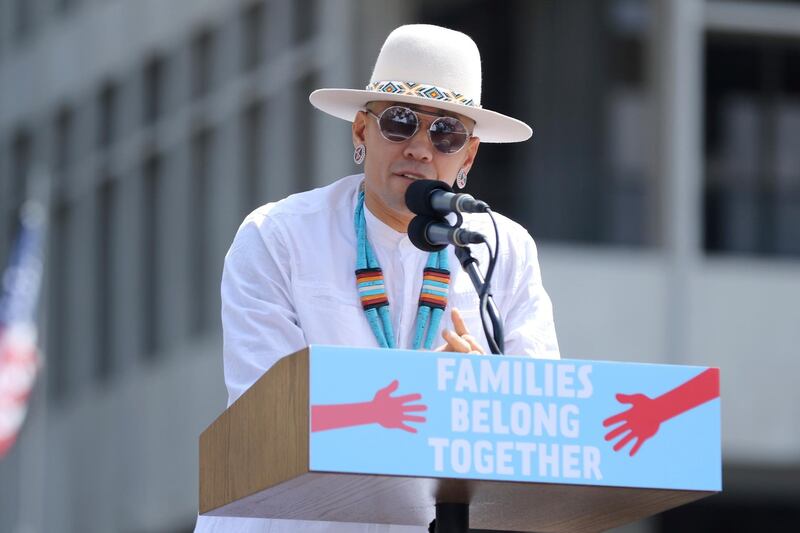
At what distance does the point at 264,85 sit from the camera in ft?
77.3

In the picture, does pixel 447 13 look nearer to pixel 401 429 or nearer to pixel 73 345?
pixel 73 345

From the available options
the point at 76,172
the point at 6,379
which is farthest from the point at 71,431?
the point at 6,379

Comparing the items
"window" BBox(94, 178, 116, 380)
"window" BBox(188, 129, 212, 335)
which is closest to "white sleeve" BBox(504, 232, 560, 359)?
"window" BBox(188, 129, 212, 335)

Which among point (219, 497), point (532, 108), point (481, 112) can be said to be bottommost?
point (219, 497)

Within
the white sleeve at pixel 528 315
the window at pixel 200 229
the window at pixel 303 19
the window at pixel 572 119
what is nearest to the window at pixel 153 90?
the window at pixel 200 229

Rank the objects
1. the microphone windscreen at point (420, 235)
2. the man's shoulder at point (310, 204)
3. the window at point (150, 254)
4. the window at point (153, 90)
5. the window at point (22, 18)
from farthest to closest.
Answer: the window at point (22, 18)
the window at point (153, 90)
the window at point (150, 254)
the man's shoulder at point (310, 204)
the microphone windscreen at point (420, 235)

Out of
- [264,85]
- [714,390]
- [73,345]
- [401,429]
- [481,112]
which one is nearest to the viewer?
[401,429]

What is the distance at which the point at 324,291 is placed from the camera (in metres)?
5.14

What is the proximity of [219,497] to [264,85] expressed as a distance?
1923 cm

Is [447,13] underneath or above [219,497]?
above

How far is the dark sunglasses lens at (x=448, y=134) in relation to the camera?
5.18m

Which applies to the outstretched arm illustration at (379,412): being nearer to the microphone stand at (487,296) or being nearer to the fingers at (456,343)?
the fingers at (456,343)

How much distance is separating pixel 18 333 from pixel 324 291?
18432 mm

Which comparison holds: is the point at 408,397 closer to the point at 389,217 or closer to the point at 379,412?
the point at 379,412
